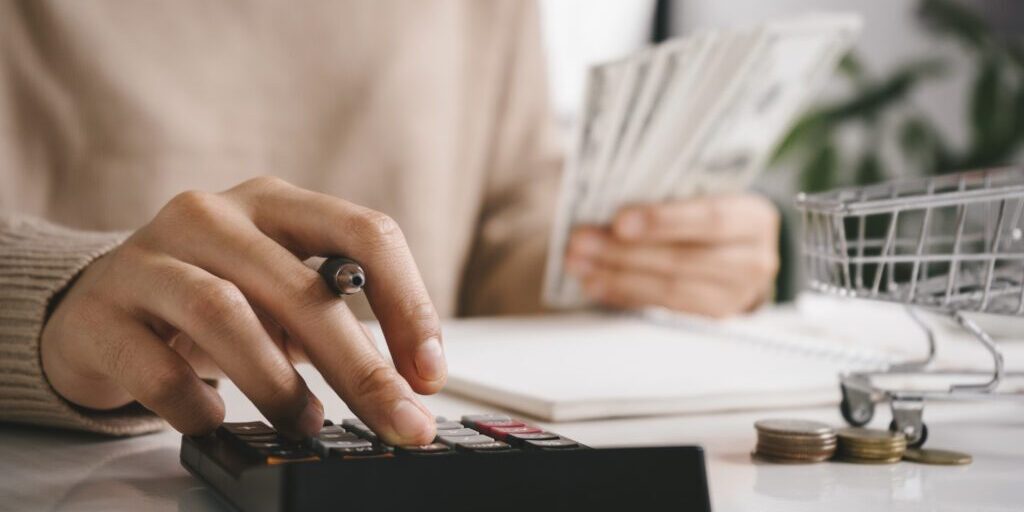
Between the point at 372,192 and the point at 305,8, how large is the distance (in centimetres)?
24

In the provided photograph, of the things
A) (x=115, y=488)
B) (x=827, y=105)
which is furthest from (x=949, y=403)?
(x=827, y=105)

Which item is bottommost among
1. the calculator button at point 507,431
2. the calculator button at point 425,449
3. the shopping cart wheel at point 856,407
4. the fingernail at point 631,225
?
the calculator button at point 425,449

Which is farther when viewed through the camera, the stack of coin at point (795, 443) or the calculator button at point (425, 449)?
the stack of coin at point (795, 443)

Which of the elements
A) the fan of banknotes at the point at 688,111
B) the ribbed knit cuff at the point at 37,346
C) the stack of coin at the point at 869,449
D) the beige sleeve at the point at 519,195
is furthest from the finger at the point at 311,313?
the beige sleeve at the point at 519,195

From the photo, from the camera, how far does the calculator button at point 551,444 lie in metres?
0.39

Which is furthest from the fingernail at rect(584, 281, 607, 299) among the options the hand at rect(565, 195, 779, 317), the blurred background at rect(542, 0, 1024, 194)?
the blurred background at rect(542, 0, 1024, 194)

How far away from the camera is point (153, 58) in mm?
1131

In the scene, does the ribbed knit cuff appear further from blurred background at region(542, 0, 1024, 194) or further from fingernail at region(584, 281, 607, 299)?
blurred background at region(542, 0, 1024, 194)

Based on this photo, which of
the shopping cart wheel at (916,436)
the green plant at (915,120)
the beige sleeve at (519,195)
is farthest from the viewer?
the green plant at (915,120)

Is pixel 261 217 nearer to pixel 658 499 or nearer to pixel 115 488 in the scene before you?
pixel 115 488

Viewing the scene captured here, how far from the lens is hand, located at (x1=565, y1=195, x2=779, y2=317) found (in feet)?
3.60

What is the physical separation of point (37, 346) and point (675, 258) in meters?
0.73

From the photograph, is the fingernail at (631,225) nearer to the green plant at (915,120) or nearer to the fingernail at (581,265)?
the fingernail at (581,265)

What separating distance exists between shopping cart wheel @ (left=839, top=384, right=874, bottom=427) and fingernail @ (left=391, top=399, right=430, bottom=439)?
287mm
